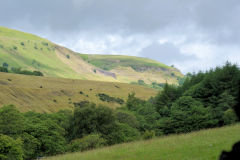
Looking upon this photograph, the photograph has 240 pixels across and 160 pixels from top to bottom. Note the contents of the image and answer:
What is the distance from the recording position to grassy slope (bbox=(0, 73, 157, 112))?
123 meters

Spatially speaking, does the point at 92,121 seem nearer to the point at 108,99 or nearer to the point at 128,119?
the point at 128,119

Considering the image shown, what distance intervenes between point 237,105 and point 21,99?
130188 mm

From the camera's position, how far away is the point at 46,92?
14862 centimetres

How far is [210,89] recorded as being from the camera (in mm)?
A: 62469

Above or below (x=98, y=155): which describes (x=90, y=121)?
below

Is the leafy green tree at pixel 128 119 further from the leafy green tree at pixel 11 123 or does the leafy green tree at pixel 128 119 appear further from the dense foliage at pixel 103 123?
the leafy green tree at pixel 11 123

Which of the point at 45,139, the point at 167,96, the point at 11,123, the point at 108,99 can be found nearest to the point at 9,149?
the point at 11,123

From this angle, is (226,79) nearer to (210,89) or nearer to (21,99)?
(210,89)

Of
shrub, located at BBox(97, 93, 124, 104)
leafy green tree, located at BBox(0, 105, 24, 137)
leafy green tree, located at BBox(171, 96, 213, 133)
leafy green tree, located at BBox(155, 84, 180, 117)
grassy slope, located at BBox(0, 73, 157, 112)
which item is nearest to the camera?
leafy green tree, located at BBox(0, 105, 24, 137)

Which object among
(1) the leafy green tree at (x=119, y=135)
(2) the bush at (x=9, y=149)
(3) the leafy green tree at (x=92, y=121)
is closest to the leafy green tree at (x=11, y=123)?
(2) the bush at (x=9, y=149)

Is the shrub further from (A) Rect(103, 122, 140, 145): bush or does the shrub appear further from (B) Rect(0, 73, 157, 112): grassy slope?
(A) Rect(103, 122, 140, 145): bush

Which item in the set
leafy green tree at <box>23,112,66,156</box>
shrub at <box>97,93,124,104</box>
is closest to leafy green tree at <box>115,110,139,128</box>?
leafy green tree at <box>23,112,66,156</box>

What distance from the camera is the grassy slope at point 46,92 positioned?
123m

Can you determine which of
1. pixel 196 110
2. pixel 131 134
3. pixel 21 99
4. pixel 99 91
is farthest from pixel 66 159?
pixel 99 91
